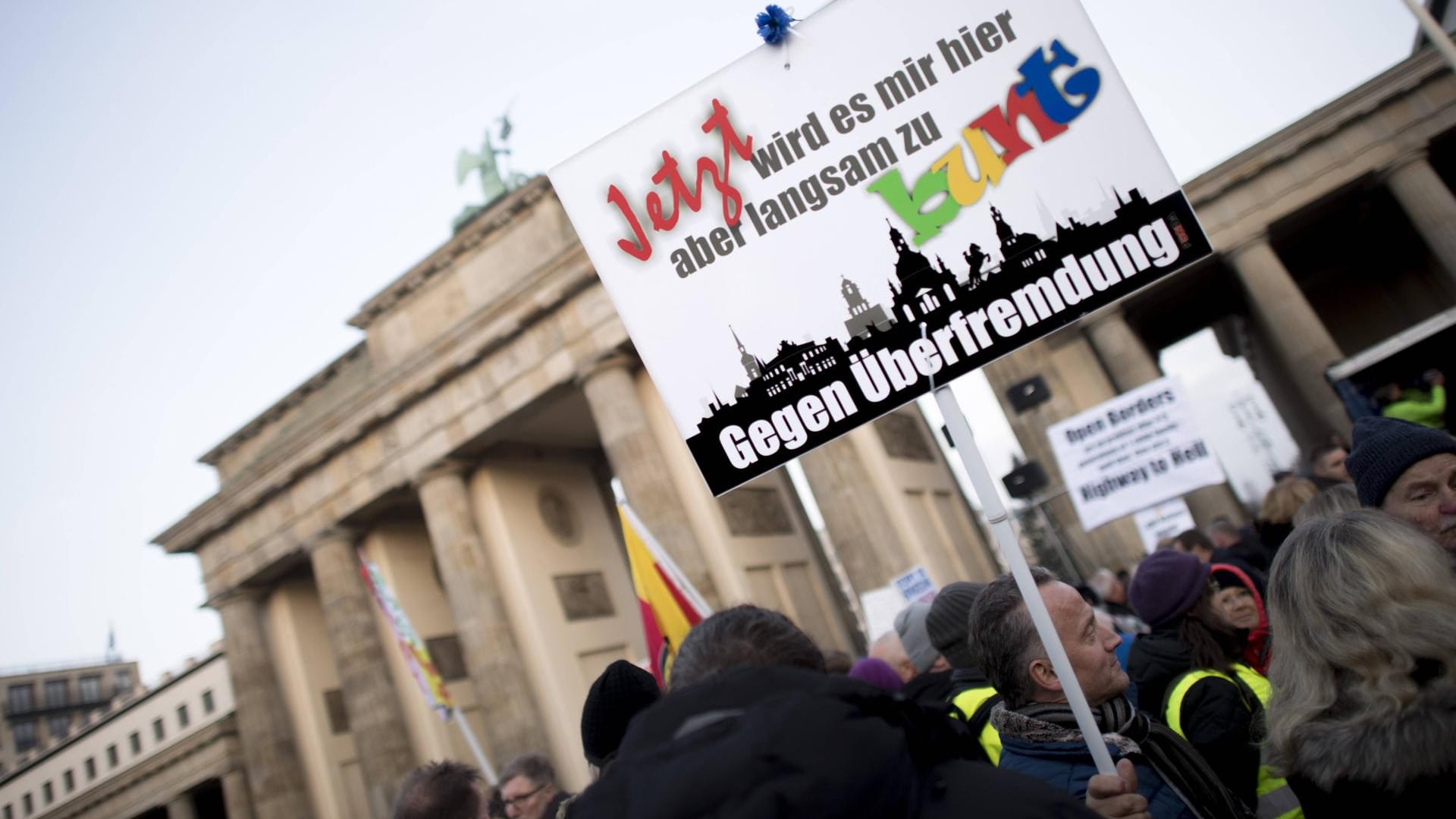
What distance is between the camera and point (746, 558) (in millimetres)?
19531

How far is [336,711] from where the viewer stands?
2641 cm

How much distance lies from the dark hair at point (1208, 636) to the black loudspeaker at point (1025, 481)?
33.7 ft

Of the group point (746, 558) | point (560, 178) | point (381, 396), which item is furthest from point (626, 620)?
point (560, 178)

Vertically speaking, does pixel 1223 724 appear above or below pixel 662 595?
below

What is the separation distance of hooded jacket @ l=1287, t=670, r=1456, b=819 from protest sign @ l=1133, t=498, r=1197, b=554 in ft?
31.9

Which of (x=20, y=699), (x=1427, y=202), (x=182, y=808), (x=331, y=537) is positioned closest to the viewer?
(x=1427, y=202)

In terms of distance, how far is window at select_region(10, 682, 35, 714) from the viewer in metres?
72.0

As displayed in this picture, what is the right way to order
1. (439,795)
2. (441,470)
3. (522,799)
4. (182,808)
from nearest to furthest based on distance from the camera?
(439,795)
(522,799)
(441,470)
(182,808)

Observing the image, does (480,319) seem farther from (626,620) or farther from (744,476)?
(744,476)

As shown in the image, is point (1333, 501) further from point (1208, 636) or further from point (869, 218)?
point (869, 218)

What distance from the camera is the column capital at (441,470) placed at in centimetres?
2169

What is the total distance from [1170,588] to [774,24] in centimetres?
249

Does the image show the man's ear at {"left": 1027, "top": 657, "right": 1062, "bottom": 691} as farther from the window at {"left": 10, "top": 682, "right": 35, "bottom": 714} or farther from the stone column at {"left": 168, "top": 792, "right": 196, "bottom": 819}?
the window at {"left": 10, "top": 682, "right": 35, "bottom": 714}

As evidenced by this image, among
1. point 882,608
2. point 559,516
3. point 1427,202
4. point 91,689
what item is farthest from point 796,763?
point 91,689
